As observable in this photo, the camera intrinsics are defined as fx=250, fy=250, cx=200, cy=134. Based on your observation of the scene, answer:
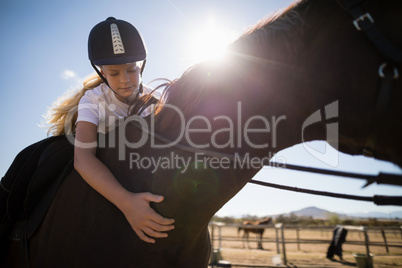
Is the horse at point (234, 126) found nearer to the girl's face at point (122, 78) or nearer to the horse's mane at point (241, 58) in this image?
the horse's mane at point (241, 58)

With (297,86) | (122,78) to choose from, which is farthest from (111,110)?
(297,86)

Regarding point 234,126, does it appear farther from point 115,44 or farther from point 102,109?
point 115,44

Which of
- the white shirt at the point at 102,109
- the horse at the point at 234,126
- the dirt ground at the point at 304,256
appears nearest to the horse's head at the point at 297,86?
the horse at the point at 234,126

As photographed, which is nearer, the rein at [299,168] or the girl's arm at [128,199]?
the rein at [299,168]

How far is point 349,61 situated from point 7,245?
2.64 m

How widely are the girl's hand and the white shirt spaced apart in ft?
1.94

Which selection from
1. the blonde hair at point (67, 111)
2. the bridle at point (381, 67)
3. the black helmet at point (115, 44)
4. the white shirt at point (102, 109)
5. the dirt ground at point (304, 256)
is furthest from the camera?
the dirt ground at point (304, 256)

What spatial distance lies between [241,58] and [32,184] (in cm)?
175

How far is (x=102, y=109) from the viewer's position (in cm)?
170

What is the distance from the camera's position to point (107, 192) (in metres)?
1.35

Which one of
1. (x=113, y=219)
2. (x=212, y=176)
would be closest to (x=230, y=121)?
(x=212, y=176)

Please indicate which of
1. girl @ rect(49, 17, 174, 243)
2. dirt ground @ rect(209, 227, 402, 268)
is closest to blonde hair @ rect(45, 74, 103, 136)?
girl @ rect(49, 17, 174, 243)

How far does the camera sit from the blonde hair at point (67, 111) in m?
2.10

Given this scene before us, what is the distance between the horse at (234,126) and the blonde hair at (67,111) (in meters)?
0.67
